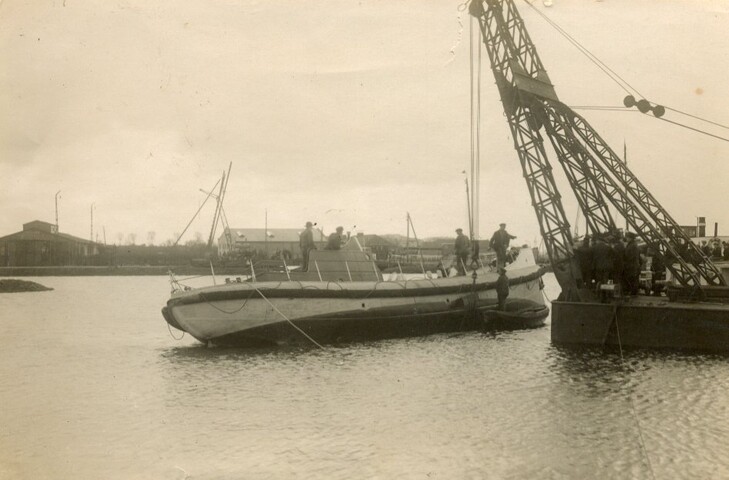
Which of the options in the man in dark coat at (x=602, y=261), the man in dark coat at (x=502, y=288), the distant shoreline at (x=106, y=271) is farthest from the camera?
the distant shoreline at (x=106, y=271)

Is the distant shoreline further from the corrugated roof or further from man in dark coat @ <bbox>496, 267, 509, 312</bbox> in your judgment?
man in dark coat @ <bbox>496, 267, 509, 312</bbox>

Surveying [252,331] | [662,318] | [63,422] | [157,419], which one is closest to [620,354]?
[662,318]

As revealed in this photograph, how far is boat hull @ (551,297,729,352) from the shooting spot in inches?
613

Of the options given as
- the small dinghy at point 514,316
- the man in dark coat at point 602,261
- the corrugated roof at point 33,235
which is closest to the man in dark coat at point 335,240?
the small dinghy at point 514,316

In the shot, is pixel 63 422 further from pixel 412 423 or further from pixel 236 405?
pixel 412 423

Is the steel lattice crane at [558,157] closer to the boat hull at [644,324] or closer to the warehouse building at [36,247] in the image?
the boat hull at [644,324]

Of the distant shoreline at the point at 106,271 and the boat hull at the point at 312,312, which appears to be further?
the distant shoreline at the point at 106,271

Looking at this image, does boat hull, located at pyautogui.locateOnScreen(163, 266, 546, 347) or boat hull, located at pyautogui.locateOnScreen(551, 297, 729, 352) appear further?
boat hull, located at pyautogui.locateOnScreen(163, 266, 546, 347)

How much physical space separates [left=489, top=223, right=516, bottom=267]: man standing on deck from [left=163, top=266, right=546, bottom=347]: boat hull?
9.15ft

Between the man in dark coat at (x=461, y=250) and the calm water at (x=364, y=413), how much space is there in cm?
536

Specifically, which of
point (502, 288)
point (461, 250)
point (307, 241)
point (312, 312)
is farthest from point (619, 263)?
point (307, 241)

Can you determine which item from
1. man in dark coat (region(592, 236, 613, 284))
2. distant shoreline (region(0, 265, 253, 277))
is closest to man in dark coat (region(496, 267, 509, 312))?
man in dark coat (region(592, 236, 613, 284))

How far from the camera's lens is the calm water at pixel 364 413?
27.6 ft

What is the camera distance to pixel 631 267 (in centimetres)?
1844
